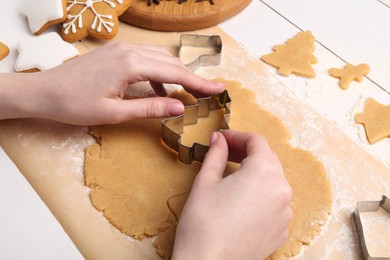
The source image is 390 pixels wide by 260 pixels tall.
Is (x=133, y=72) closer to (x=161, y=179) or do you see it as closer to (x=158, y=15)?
(x=161, y=179)

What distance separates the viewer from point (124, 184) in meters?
0.90

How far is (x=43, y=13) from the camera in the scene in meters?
1.15

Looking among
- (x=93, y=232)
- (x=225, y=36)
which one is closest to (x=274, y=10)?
(x=225, y=36)

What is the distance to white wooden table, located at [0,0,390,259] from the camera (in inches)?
32.7

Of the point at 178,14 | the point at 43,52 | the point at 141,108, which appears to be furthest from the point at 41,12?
the point at 141,108

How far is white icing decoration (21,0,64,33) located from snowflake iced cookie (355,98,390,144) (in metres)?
0.81

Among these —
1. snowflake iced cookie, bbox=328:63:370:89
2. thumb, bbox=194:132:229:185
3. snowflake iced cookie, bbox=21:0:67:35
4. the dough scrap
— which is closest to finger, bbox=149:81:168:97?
the dough scrap

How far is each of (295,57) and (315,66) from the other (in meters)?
0.06

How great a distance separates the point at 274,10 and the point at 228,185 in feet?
2.46

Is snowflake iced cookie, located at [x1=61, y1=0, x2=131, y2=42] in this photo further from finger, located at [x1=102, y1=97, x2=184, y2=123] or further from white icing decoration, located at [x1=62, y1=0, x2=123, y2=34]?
finger, located at [x1=102, y1=97, x2=184, y2=123]

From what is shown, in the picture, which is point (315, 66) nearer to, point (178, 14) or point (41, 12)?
point (178, 14)

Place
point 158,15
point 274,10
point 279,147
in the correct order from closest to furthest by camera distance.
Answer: point 279,147, point 158,15, point 274,10

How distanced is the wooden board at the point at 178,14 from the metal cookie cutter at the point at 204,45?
0.06 m

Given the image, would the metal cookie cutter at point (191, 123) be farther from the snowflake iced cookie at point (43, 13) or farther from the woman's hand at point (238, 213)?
the snowflake iced cookie at point (43, 13)
